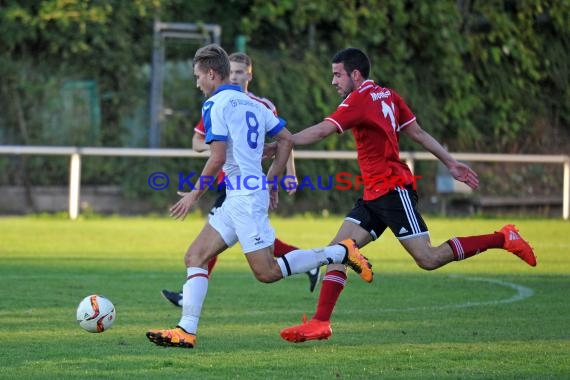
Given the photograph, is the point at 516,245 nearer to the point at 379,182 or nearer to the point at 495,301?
the point at 379,182

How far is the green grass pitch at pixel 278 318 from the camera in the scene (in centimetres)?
643

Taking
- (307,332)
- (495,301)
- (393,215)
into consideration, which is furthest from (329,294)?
(495,301)

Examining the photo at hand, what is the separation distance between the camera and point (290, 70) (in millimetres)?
23078

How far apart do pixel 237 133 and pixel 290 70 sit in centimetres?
1604

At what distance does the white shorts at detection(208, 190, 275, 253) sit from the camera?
7.17 meters

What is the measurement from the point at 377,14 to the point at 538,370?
17692 millimetres

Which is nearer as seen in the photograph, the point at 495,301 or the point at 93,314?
the point at 93,314

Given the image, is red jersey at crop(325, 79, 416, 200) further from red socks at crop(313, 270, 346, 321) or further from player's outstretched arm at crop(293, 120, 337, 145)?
red socks at crop(313, 270, 346, 321)

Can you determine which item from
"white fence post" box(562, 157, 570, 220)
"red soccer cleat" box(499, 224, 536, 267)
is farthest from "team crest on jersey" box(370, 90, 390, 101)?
"white fence post" box(562, 157, 570, 220)

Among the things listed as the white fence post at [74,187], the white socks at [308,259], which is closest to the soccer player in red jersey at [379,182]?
the white socks at [308,259]

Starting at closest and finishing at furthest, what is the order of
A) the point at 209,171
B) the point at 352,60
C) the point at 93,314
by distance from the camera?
the point at 209,171
the point at 93,314
the point at 352,60

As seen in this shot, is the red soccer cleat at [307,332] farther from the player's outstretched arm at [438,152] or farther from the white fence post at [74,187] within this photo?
the white fence post at [74,187]

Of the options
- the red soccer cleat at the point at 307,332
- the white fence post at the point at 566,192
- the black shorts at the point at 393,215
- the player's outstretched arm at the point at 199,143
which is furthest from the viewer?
the white fence post at the point at 566,192

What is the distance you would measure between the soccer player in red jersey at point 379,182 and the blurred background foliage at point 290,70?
13.5 metres
